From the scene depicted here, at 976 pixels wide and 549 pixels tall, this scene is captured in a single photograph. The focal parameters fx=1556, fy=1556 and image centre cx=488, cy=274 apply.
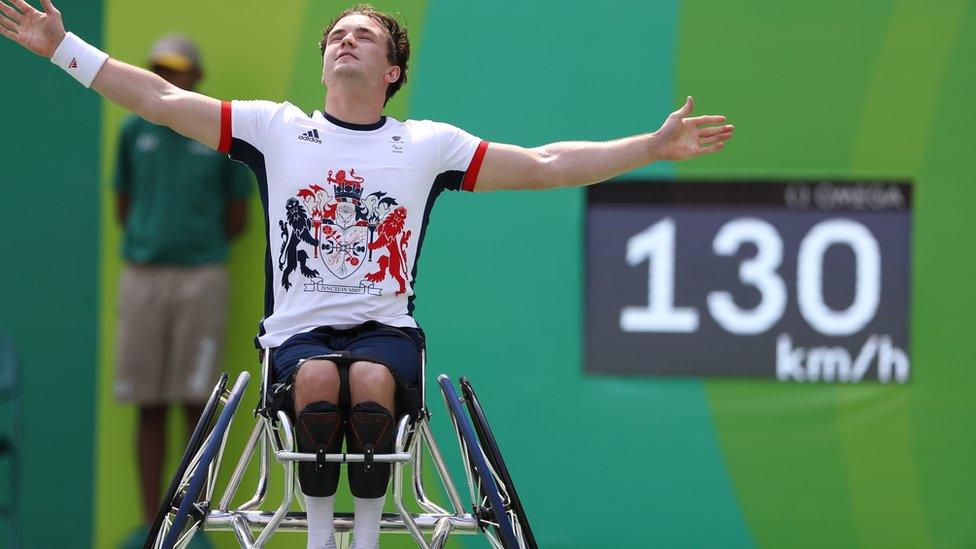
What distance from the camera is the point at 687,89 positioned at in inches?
257

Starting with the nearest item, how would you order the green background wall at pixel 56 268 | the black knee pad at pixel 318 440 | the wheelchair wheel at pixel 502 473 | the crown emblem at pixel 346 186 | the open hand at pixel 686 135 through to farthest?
the black knee pad at pixel 318 440, the wheelchair wheel at pixel 502 473, the crown emblem at pixel 346 186, the open hand at pixel 686 135, the green background wall at pixel 56 268

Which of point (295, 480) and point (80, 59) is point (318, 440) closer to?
point (295, 480)

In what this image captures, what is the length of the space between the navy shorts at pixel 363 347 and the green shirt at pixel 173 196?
227 centimetres

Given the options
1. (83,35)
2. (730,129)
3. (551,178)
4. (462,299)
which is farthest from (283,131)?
(83,35)

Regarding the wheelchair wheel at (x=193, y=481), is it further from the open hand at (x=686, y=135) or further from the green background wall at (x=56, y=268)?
the green background wall at (x=56, y=268)

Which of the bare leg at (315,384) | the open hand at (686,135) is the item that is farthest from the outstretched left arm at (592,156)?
the bare leg at (315,384)

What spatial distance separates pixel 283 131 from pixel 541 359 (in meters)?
2.41

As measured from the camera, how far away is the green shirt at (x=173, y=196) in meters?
6.49

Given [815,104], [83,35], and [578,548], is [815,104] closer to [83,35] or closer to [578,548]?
[578,548]

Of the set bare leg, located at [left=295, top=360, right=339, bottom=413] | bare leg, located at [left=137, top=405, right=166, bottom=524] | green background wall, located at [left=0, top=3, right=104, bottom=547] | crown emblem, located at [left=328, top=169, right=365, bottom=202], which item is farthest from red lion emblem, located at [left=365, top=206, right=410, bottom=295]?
green background wall, located at [left=0, top=3, right=104, bottom=547]

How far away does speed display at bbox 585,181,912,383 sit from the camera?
21.3 feet

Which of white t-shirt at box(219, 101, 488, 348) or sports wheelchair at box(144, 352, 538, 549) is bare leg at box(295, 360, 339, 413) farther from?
white t-shirt at box(219, 101, 488, 348)

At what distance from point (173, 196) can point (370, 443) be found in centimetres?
272

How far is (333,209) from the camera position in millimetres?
4336
